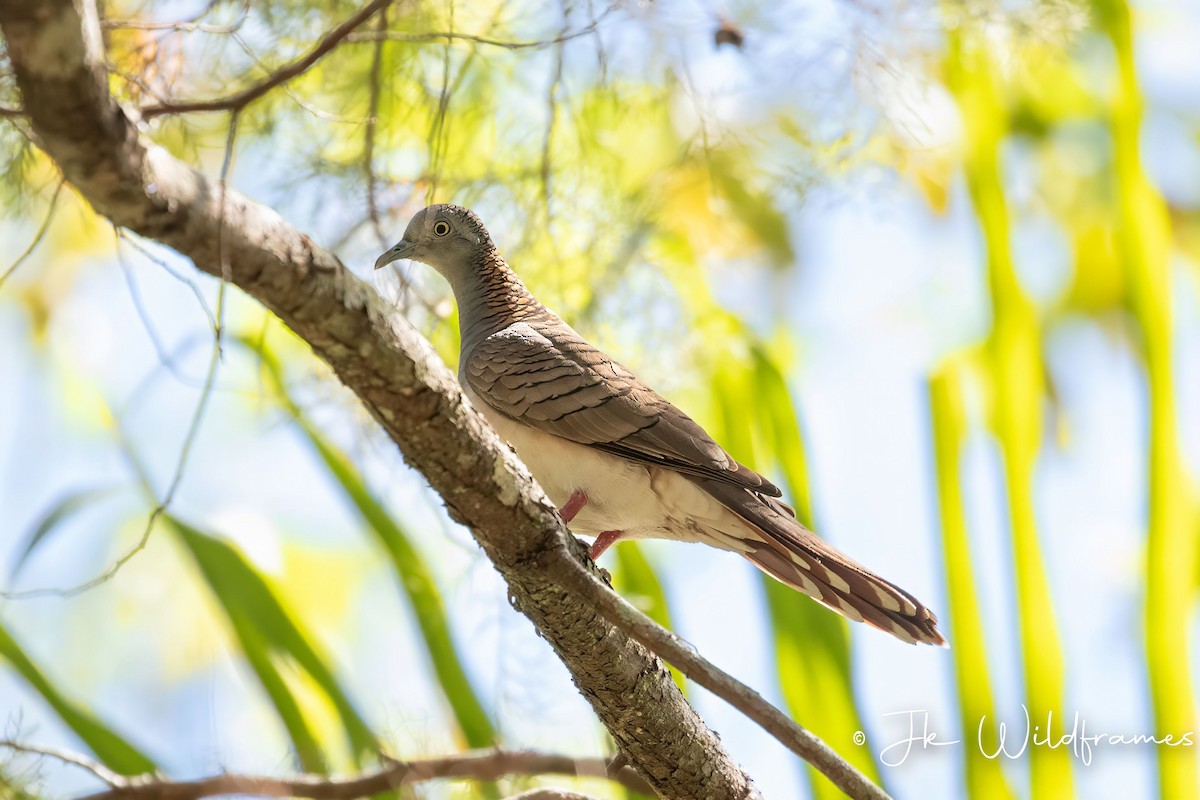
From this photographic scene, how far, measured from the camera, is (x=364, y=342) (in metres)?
1.79

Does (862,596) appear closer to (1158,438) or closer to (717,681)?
(717,681)

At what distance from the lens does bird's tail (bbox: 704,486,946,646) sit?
3.07 m

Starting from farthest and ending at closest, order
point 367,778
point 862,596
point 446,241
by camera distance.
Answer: point 446,241, point 367,778, point 862,596

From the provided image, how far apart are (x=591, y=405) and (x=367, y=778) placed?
4.46ft

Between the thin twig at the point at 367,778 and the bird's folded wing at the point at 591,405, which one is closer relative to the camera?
the thin twig at the point at 367,778

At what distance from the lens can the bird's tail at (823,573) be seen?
3.07 metres

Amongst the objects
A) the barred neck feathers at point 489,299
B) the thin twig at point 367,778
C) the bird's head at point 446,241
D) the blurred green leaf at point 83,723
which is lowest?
the thin twig at point 367,778

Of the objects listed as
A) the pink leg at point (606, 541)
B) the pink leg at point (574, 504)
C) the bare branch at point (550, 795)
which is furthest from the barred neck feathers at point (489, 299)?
the bare branch at point (550, 795)

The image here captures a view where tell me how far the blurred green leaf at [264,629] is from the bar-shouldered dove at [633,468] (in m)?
1.25

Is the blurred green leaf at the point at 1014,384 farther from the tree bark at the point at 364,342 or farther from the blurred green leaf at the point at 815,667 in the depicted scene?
the tree bark at the point at 364,342

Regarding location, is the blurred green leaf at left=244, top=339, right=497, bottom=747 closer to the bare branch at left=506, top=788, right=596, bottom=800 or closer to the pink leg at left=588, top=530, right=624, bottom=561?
the pink leg at left=588, top=530, right=624, bottom=561

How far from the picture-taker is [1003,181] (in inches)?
191

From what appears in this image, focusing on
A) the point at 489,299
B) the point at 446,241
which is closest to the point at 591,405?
the point at 489,299

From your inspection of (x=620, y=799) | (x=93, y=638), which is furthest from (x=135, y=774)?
(x=93, y=638)
